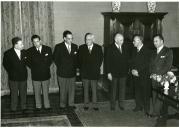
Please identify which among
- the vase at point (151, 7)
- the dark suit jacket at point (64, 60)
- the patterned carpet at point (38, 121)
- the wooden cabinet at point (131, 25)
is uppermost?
the vase at point (151, 7)

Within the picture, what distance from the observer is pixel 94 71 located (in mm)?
5246

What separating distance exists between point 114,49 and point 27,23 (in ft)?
7.33

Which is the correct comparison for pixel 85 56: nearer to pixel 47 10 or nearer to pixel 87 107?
pixel 87 107

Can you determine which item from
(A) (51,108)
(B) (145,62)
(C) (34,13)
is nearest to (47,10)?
(C) (34,13)

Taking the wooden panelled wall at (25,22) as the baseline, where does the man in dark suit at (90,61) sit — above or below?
below

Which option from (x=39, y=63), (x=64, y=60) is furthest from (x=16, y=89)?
(x=64, y=60)

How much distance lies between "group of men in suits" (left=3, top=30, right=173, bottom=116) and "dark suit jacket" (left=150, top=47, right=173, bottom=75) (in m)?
0.06

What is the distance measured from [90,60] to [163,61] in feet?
4.01

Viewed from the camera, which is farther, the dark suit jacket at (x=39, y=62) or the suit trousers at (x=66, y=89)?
the suit trousers at (x=66, y=89)

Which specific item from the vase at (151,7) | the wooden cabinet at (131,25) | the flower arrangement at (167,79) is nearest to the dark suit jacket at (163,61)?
the flower arrangement at (167,79)

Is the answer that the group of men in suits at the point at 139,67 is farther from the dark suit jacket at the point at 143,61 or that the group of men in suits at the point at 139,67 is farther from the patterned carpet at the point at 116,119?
the patterned carpet at the point at 116,119

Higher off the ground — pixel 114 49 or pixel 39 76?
pixel 114 49

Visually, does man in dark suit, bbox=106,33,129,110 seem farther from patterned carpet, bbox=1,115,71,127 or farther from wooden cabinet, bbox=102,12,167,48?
wooden cabinet, bbox=102,12,167,48

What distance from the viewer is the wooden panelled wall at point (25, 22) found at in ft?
20.6
